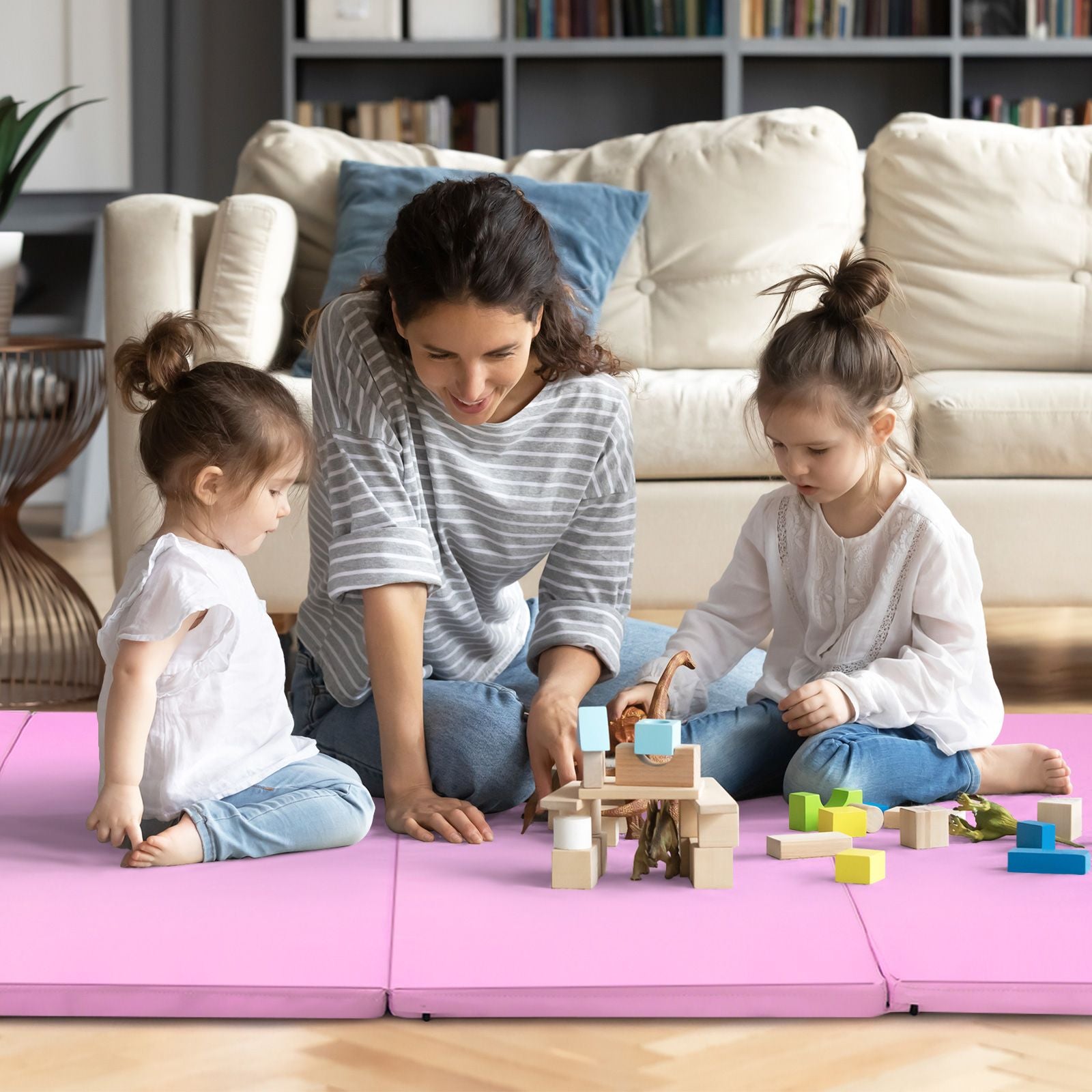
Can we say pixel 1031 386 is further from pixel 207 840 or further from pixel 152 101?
pixel 152 101

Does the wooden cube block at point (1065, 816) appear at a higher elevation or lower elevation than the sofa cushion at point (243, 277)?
lower

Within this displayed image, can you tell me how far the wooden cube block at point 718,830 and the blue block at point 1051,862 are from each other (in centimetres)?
26

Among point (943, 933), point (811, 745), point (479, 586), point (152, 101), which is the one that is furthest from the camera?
point (152, 101)

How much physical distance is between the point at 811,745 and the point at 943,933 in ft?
1.16

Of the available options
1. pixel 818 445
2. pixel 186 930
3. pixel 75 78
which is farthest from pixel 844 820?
pixel 75 78

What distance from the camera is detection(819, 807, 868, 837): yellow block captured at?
136 cm

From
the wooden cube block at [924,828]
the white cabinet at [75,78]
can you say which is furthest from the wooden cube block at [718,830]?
the white cabinet at [75,78]

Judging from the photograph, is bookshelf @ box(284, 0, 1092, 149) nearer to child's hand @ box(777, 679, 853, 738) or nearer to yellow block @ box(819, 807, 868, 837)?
child's hand @ box(777, 679, 853, 738)

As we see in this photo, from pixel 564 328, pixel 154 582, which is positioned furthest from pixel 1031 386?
pixel 154 582

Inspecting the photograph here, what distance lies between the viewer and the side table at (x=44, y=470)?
214 cm

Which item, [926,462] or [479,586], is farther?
[926,462]

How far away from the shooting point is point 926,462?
2.19 meters

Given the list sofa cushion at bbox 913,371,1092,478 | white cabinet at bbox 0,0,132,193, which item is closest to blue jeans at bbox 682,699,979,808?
sofa cushion at bbox 913,371,1092,478

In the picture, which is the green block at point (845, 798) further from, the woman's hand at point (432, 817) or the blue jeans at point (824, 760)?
the woman's hand at point (432, 817)
